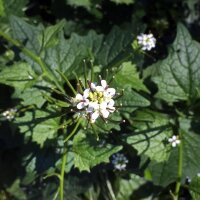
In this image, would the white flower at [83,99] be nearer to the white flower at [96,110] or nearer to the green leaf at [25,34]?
the white flower at [96,110]

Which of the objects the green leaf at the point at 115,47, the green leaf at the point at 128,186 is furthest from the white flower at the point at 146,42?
the green leaf at the point at 128,186

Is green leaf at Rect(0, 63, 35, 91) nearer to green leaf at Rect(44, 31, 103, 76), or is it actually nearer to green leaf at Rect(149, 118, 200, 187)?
green leaf at Rect(44, 31, 103, 76)

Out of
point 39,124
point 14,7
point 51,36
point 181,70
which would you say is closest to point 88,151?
point 39,124

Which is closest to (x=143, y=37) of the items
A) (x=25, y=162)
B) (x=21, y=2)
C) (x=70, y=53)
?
(x=70, y=53)

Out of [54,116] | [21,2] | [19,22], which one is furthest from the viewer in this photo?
[21,2]

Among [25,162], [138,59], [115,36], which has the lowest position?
[25,162]

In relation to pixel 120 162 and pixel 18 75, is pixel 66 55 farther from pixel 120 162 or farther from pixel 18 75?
pixel 120 162

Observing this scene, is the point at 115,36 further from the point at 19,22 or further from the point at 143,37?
the point at 19,22
